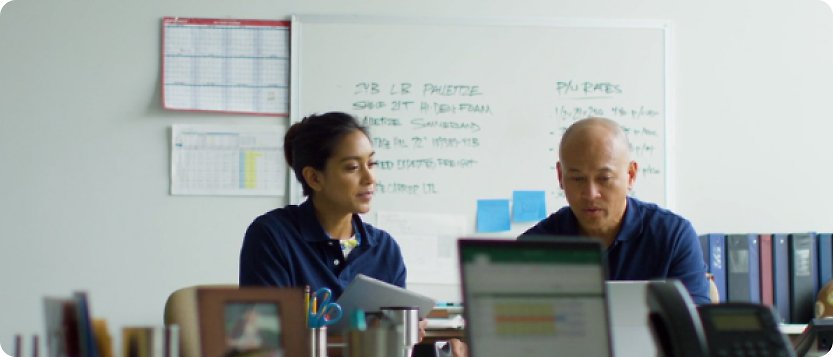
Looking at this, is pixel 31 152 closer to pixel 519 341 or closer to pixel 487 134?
pixel 487 134

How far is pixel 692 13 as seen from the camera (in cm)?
373

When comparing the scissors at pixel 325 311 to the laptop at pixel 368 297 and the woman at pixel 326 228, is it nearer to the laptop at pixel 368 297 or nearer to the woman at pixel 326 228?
the laptop at pixel 368 297

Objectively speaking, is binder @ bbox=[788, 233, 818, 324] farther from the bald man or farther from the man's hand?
the man's hand

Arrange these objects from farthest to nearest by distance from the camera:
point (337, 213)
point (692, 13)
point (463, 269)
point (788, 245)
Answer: point (692, 13) → point (788, 245) → point (337, 213) → point (463, 269)

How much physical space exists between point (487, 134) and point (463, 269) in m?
2.42

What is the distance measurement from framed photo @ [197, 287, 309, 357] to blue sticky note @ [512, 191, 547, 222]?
2449 millimetres

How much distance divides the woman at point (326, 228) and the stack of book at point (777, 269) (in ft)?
4.58

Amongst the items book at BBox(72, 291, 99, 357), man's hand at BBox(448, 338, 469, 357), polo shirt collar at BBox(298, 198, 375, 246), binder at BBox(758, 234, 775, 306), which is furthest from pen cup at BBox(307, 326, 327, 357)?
binder at BBox(758, 234, 775, 306)

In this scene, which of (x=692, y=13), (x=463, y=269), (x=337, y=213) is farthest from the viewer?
(x=692, y=13)

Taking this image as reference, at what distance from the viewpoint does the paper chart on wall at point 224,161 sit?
352 centimetres

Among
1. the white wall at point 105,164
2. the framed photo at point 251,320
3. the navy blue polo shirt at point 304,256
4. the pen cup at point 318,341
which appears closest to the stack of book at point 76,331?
the framed photo at point 251,320

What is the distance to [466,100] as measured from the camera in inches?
142

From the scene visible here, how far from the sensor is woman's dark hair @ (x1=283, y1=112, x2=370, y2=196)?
8.79ft

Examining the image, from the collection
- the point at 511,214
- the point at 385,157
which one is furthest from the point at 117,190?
the point at 511,214
